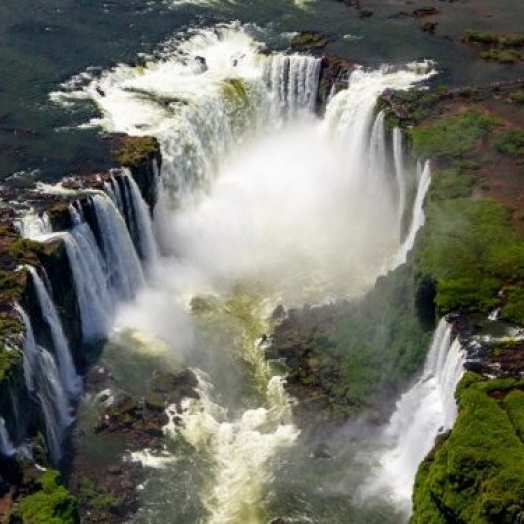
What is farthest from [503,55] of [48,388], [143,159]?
[48,388]

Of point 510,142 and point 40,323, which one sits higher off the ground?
point 510,142

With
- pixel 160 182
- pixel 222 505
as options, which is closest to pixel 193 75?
pixel 160 182

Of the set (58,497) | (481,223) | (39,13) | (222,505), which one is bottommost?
(222,505)

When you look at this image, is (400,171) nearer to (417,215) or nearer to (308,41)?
(417,215)

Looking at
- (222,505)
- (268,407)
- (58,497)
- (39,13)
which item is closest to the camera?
(58,497)

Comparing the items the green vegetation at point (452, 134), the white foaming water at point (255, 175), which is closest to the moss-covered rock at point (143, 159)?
the white foaming water at point (255, 175)

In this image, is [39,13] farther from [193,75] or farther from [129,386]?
[129,386]

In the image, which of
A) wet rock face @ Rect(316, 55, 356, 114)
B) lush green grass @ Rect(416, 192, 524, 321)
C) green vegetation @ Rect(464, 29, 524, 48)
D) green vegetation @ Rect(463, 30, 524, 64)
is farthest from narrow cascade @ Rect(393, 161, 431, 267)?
green vegetation @ Rect(464, 29, 524, 48)
